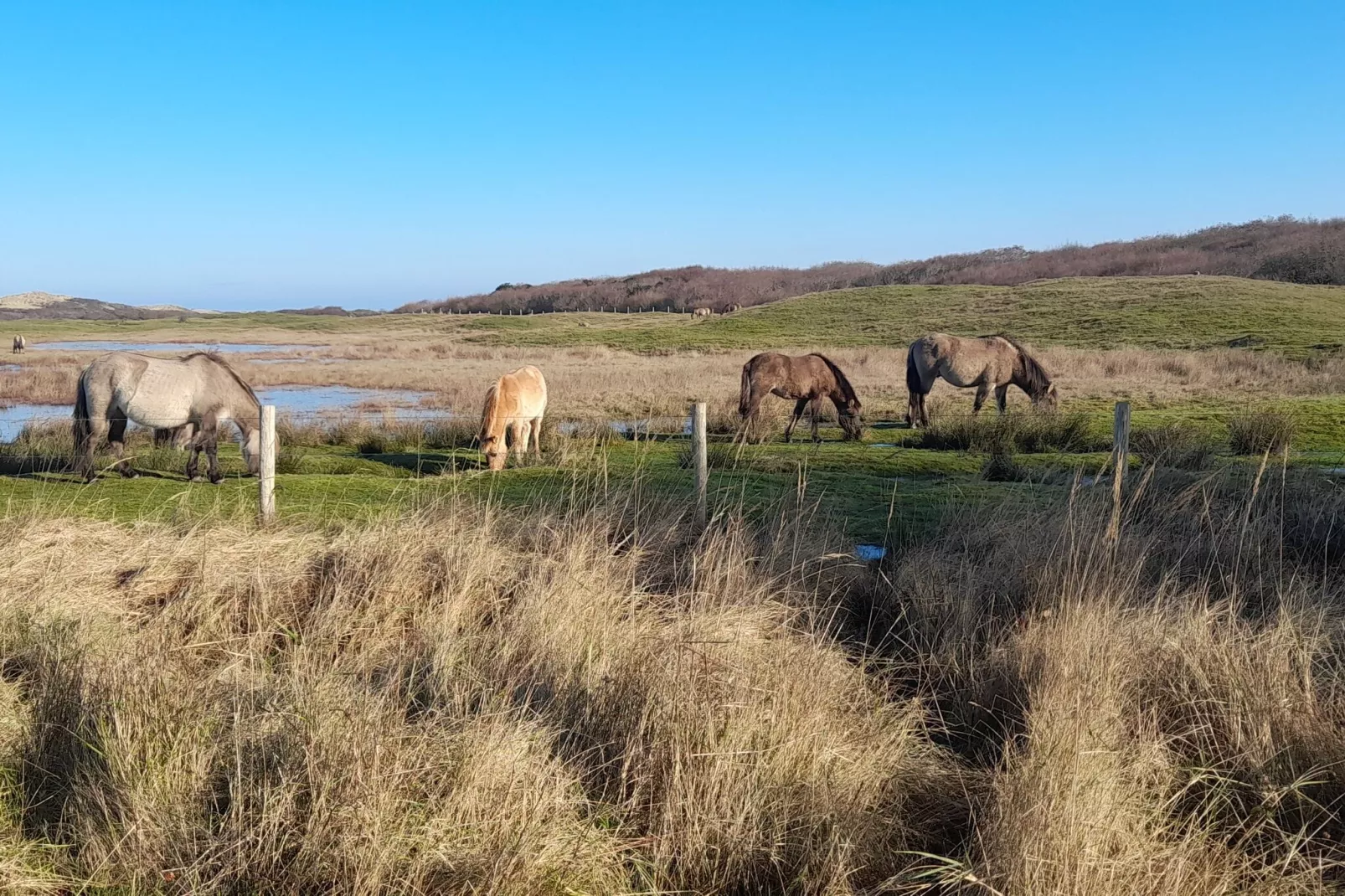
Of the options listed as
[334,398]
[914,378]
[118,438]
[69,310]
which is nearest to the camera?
[118,438]

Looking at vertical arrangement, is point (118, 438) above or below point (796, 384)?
below

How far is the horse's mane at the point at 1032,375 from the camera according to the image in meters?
20.8

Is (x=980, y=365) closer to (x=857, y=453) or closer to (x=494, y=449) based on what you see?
(x=857, y=453)

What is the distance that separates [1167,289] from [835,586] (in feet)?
175

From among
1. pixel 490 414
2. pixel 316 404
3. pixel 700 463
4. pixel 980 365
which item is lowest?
pixel 316 404

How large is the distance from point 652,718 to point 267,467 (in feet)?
17.4

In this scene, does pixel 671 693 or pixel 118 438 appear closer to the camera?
pixel 671 693

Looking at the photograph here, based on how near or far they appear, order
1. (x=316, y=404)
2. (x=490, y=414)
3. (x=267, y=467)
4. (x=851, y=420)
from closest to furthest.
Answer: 1. (x=267, y=467)
2. (x=490, y=414)
3. (x=851, y=420)
4. (x=316, y=404)

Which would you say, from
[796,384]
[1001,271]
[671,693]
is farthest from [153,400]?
[1001,271]

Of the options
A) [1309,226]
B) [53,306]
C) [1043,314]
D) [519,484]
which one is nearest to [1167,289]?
[1043,314]

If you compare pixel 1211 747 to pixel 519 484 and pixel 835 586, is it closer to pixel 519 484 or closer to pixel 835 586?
pixel 835 586

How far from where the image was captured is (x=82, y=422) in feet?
38.9

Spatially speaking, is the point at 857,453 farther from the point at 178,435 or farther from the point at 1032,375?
the point at 178,435

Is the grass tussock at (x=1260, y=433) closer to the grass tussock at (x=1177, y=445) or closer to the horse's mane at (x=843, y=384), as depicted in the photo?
the grass tussock at (x=1177, y=445)
